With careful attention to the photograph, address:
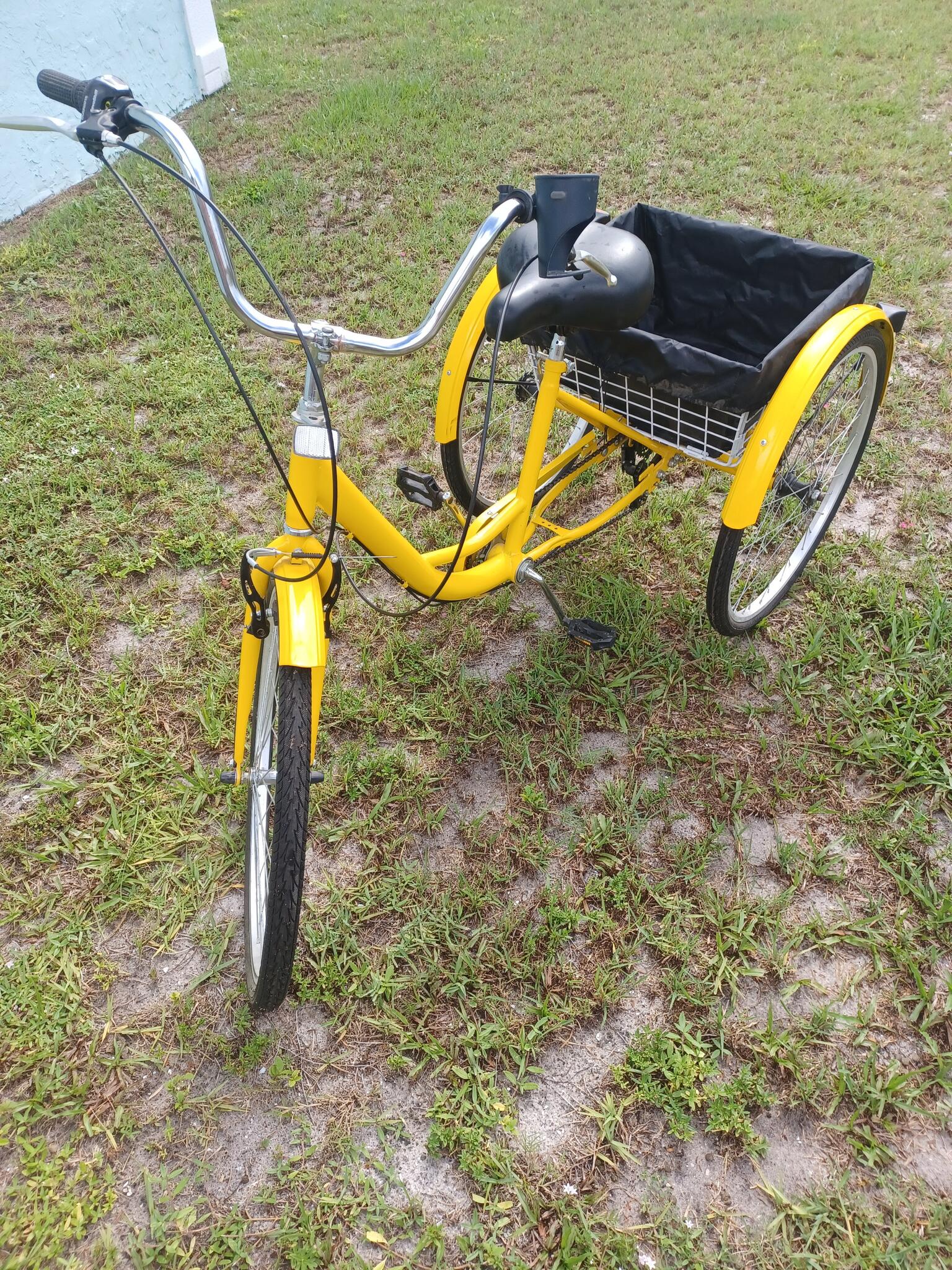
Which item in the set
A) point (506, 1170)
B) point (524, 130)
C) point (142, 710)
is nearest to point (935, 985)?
point (506, 1170)

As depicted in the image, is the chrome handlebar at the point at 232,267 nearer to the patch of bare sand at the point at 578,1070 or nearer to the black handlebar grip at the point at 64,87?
the black handlebar grip at the point at 64,87

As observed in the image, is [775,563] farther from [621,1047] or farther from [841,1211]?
[841,1211]

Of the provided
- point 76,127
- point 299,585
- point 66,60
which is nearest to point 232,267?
point 76,127

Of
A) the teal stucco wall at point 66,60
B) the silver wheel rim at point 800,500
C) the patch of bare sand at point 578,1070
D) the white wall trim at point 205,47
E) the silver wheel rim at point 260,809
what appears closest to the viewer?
the patch of bare sand at point 578,1070

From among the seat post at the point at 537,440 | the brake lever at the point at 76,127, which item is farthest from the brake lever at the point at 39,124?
the seat post at the point at 537,440

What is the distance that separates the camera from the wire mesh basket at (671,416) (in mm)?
1968

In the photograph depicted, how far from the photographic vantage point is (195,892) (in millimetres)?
1958

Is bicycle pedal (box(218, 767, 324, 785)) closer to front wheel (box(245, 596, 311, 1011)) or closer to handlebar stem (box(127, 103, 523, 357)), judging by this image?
front wheel (box(245, 596, 311, 1011))

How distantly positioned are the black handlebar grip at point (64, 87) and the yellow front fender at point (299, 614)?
2.65ft

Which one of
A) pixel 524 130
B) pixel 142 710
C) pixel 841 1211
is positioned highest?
pixel 524 130

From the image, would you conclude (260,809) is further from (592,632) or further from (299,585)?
(592,632)

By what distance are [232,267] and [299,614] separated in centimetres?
61

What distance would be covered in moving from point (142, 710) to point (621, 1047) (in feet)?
5.15

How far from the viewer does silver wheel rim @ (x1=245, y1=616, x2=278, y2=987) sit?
172 centimetres
